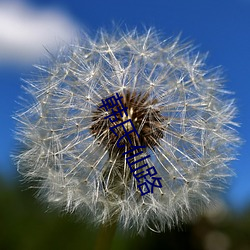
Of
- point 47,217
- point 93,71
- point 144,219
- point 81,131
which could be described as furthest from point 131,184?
point 47,217

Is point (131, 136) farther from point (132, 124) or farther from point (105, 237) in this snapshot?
point (105, 237)

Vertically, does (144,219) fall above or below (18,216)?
below

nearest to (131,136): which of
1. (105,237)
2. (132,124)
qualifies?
(132,124)

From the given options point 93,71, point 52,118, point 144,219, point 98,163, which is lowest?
point 144,219

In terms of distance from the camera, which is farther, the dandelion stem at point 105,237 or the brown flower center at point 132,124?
the brown flower center at point 132,124

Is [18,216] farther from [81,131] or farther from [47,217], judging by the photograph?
[81,131]
